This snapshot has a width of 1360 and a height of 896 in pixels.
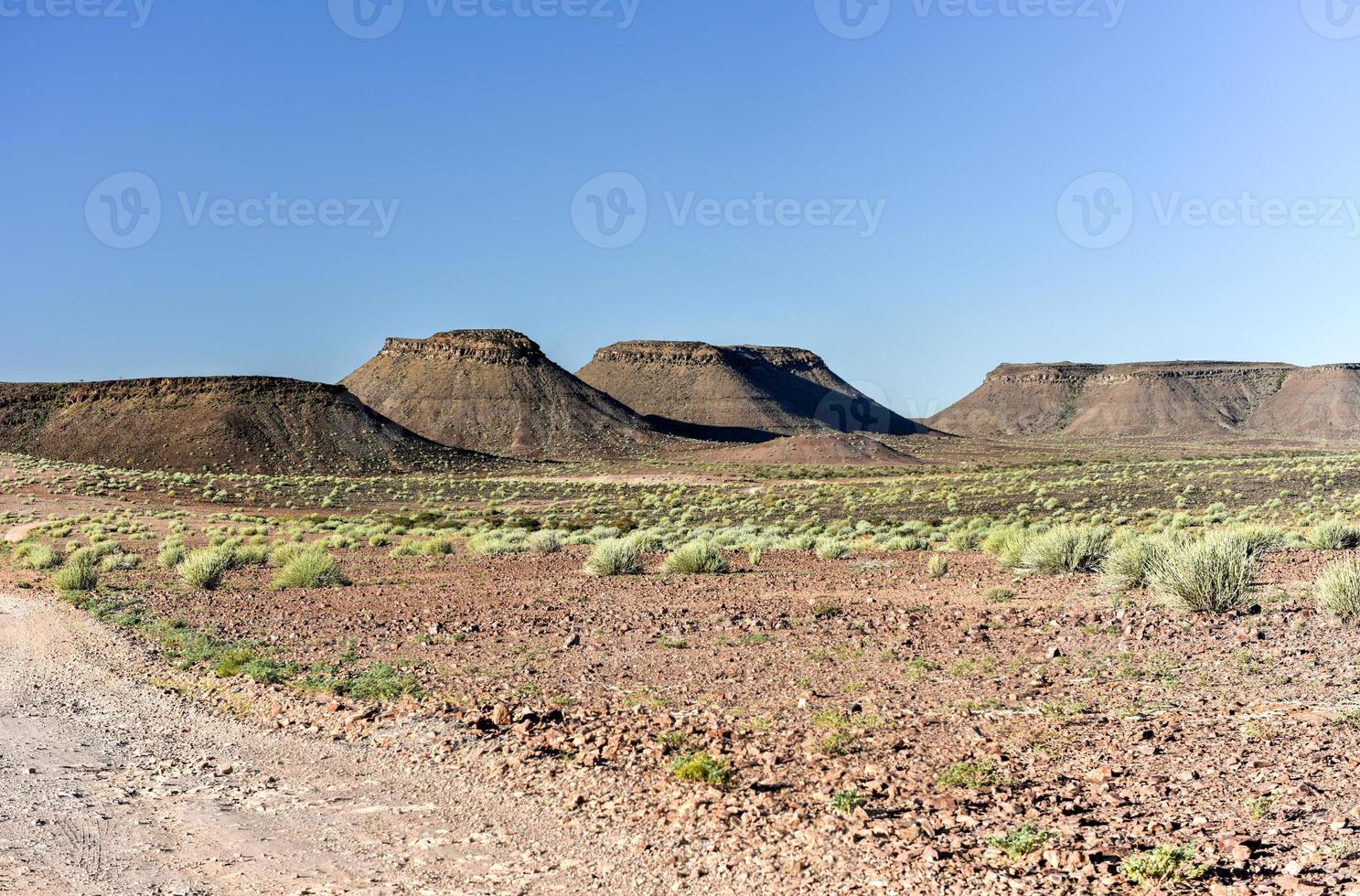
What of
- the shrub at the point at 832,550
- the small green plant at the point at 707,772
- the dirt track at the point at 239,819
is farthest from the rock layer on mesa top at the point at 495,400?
the small green plant at the point at 707,772

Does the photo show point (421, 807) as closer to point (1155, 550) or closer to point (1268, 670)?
point (1268, 670)

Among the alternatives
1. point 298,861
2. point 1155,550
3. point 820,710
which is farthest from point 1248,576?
point 298,861

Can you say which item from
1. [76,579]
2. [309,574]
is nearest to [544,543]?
[309,574]

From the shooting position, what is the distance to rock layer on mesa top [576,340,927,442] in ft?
484

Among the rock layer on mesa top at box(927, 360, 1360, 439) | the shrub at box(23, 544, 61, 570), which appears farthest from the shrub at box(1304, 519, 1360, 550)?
the rock layer on mesa top at box(927, 360, 1360, 439)

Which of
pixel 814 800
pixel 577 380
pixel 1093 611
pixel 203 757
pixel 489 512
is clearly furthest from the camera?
pixel 577 380

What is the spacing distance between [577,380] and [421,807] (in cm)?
12560

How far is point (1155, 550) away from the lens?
14492 mm

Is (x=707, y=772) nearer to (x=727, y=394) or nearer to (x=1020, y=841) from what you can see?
(x=1020, y=841)

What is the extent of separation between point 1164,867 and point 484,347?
12653 cm

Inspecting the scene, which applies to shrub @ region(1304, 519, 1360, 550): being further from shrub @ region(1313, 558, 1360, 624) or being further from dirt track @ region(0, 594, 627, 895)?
dirt track @ region(0, 594, 627, 895)

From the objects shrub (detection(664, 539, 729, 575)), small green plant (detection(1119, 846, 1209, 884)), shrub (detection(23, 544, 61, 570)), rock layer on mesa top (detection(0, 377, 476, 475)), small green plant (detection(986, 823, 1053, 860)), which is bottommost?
small green plant (detection(986, 823, 1053, 860))

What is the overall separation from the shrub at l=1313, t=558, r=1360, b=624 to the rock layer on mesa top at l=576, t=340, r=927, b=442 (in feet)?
403

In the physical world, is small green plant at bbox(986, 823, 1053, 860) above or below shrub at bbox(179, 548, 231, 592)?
below
